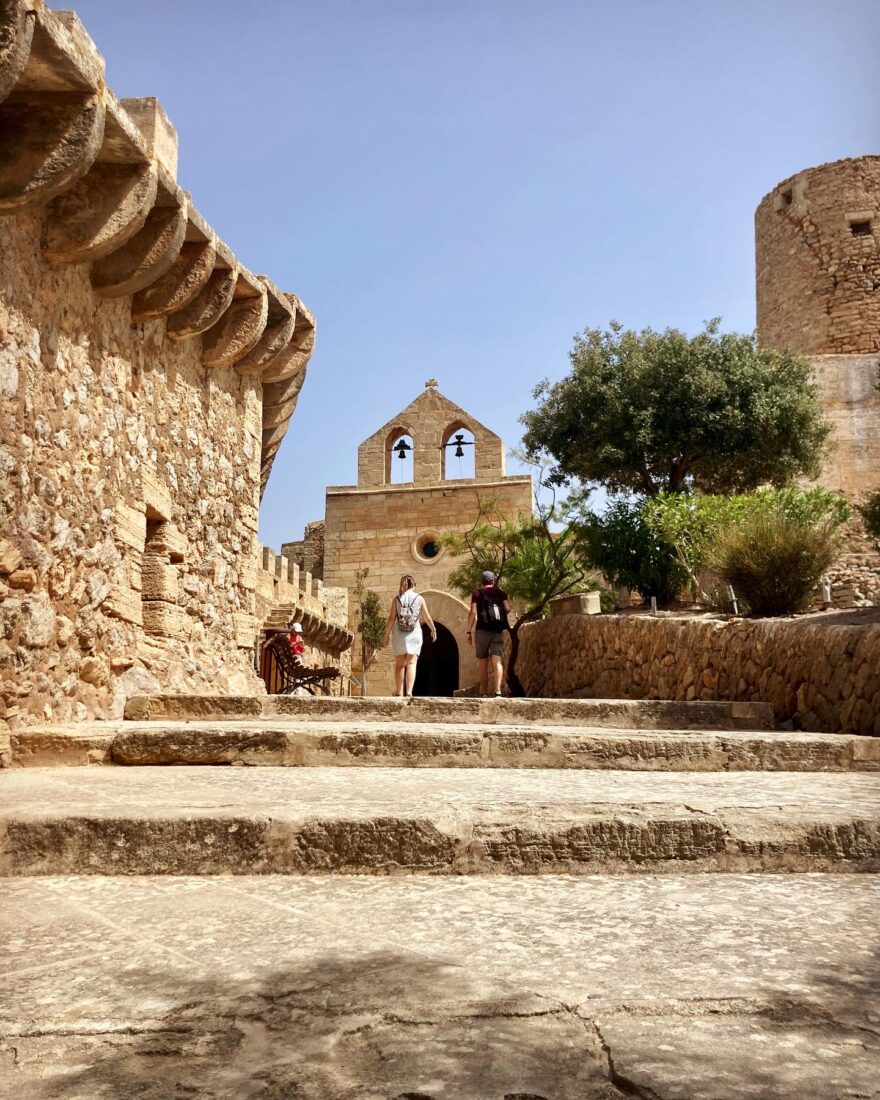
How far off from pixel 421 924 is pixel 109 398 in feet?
14.5

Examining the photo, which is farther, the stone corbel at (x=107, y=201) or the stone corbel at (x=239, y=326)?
the stone corbel at (x=239, y=326)

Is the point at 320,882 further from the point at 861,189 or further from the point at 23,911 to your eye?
the point at 861,189

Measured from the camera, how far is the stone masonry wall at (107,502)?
4.68 metres

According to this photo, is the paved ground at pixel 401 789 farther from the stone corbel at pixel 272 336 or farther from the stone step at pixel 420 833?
the stone corbel at pixel 272 336

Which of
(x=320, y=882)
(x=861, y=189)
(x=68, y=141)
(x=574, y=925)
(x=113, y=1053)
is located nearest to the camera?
(x=113, y=1053)

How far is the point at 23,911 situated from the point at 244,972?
772 mm

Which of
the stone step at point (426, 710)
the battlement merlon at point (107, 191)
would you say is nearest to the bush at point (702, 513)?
the stone step at point (426, 710)

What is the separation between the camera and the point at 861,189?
27656 millimetres

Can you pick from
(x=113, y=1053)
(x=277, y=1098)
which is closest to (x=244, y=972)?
(x=113, y=1053)

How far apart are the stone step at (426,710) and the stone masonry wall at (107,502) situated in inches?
15.1

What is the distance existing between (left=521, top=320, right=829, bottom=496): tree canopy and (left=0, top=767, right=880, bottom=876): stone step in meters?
16.3

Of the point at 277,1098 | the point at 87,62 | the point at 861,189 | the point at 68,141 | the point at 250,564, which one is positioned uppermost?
the point at 861,189

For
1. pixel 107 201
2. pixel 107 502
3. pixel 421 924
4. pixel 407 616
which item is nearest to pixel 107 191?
pixel 107 201

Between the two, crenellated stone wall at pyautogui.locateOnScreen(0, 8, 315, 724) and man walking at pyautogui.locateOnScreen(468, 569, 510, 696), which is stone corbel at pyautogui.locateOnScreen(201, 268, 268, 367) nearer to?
crenellated stone wall at pyautogui.locateOnScreen(0, 8, 315, 724)
